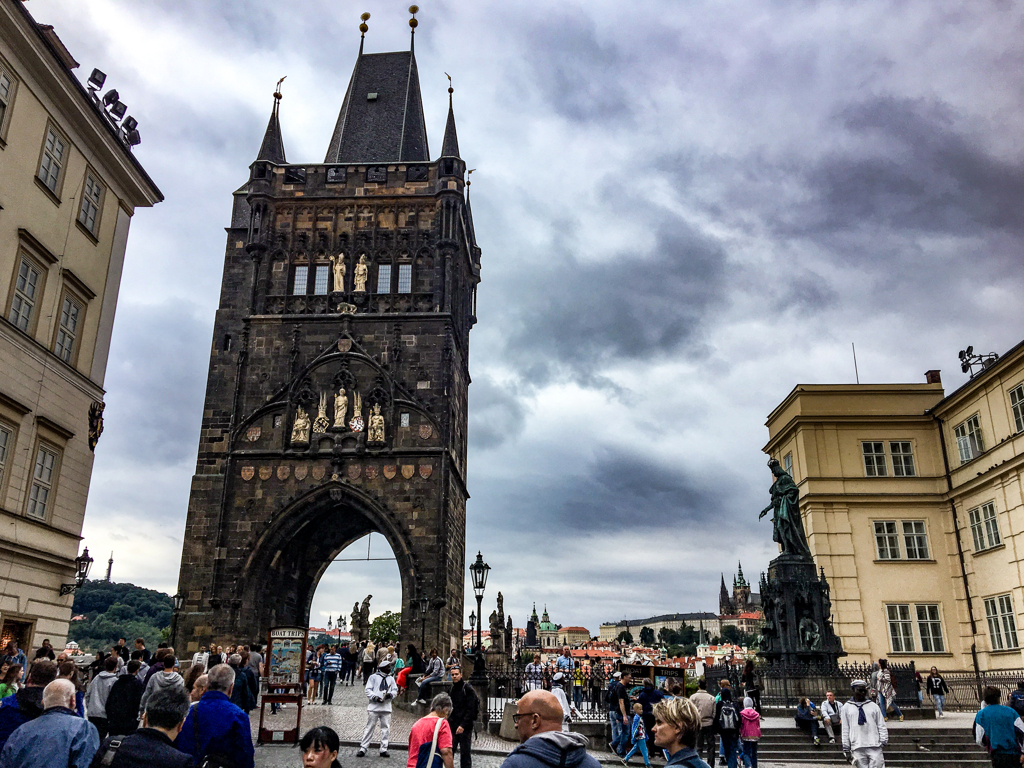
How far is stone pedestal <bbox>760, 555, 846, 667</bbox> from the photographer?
2053cm

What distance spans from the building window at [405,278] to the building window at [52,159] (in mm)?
16669

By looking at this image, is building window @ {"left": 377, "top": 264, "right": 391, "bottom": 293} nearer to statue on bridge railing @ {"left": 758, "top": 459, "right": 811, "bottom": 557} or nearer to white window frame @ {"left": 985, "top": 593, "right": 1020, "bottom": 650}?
statue on bridge railing @ {"left": 758, "top": 459, "right": 811, "bottom": 557}

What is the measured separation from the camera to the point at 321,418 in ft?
107

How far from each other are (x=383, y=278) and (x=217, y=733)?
30381 mm

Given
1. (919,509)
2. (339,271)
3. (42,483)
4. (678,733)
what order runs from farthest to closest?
1. (339,271)
2. (919,509)
3. (42,483)
4. (678,733)

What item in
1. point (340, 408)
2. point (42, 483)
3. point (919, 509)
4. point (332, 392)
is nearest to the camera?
point (42, 483)

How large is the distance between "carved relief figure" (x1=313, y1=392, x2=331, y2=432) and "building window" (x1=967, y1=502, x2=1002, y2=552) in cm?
2336

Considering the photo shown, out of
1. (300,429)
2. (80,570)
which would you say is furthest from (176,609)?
(80,570)

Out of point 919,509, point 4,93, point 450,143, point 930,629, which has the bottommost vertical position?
point 930,629

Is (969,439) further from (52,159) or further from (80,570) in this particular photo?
(52,159)

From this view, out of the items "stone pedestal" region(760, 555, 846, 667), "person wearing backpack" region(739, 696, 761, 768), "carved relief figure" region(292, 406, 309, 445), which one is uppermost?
"carved relief figure" region(292, 406, 309, 445)

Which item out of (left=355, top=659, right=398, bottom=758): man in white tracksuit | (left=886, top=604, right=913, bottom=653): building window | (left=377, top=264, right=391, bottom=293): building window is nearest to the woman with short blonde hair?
(left=355, top=659, right=398, bottom=758): man in white tracksuit

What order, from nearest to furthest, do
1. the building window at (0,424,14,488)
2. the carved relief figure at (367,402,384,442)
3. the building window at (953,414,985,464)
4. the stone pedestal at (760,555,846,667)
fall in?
the building window at (0,424,14,488)
the stone pedestal at (760,555,846,667)
the building window at (953,414,985,464)
the carved relief figure at (367,402,384,442)

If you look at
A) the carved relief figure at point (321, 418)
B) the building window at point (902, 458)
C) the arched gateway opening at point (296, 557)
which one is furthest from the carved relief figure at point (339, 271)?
the building window at point (902, 458)
